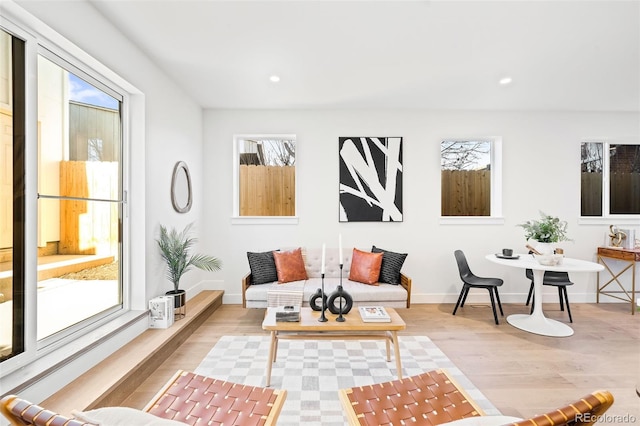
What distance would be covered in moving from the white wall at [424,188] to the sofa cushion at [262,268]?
51 cm

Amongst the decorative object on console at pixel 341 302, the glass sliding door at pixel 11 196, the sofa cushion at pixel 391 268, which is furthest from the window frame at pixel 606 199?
the glass sliding door at pixel 11 196

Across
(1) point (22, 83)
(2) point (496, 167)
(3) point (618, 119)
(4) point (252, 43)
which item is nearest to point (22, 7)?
(1) point (22, 83)

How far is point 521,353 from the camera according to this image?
2.77 meters

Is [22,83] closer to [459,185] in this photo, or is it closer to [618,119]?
[459,185]

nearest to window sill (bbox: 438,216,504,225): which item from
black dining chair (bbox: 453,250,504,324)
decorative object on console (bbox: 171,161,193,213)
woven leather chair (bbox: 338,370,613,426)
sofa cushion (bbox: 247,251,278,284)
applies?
black dining chair (bbox: 453,250,504,324)

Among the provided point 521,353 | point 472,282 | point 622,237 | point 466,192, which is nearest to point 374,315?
point 521,353

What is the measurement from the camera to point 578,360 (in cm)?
265

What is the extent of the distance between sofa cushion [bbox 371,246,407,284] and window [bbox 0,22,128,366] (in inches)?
106

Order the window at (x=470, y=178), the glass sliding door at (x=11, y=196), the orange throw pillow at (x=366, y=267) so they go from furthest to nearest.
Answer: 1. the window at (x=470, y=178)
2. the orange throw pillow at (x=366, y=267)
3. the glass sliding door at (x=11, y=196)

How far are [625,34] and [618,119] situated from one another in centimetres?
257

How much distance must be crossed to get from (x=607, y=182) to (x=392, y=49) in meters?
3.97

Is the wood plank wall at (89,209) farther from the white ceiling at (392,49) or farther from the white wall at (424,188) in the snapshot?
the white wall at (424,188)

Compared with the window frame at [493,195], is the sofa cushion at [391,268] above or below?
below

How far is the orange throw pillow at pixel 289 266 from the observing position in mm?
3697
